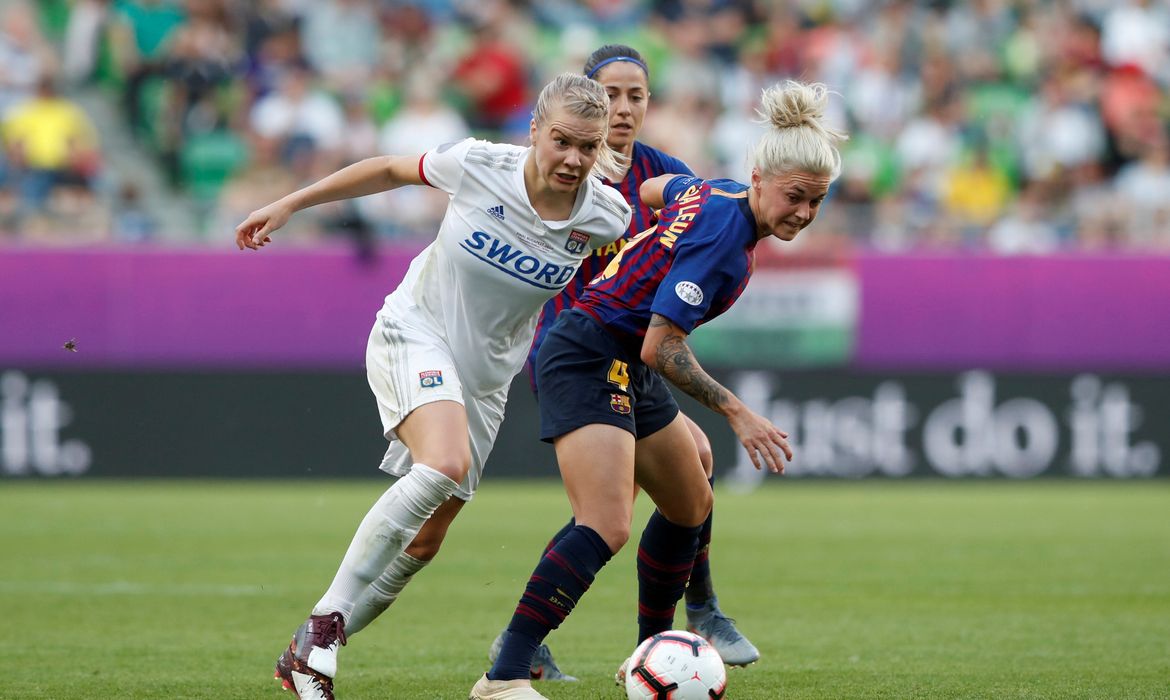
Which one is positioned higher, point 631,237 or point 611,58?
point 611,58

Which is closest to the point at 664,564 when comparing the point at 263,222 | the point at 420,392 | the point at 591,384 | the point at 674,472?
the point at 674,472

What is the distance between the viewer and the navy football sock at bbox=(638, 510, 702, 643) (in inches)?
248

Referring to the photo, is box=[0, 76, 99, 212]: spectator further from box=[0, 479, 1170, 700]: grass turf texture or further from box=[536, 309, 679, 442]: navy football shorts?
box=[536, 309, 679, 442]: navy football shorts

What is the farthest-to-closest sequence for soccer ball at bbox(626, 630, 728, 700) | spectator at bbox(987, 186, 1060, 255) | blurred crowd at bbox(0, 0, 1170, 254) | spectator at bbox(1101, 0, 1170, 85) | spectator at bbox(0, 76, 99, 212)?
spectator at bbox(1101, 0, 1170, 85) < spectator at bbox(987, 186, 1060, 255) < blurred crowd at bbox(0, 0, 1170, 254) < spectator at bbox(0, 76, 99, 212) < soccer ball at bbox(626, 630, 728, 700)

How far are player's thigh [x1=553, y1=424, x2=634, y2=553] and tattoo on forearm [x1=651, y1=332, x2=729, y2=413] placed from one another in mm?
370

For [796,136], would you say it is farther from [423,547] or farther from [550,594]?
[423,547]

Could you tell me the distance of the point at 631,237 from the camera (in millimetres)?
7066

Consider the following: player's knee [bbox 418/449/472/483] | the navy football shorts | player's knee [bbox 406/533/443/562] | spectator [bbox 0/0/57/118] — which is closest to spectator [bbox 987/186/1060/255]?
spectator [bbox 0/0/57/118]

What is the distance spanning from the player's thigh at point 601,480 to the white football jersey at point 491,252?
0.51 m

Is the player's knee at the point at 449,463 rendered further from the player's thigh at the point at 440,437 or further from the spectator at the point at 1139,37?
the spectator at the point at 1139,37

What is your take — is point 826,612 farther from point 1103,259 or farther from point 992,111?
point 992,111

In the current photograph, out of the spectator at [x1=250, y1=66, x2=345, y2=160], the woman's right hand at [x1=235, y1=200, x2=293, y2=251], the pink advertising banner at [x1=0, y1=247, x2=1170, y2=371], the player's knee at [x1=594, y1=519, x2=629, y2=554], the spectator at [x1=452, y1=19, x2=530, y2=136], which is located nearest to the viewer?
the player's knee at [x1=594, y1=519, x2=629, y2=554]

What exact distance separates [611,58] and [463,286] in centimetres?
169

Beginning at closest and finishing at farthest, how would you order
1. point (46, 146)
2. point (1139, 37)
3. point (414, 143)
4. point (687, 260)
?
point (687, 260) < point (46, 146) < point (414, 143) < point (1139, 37)
